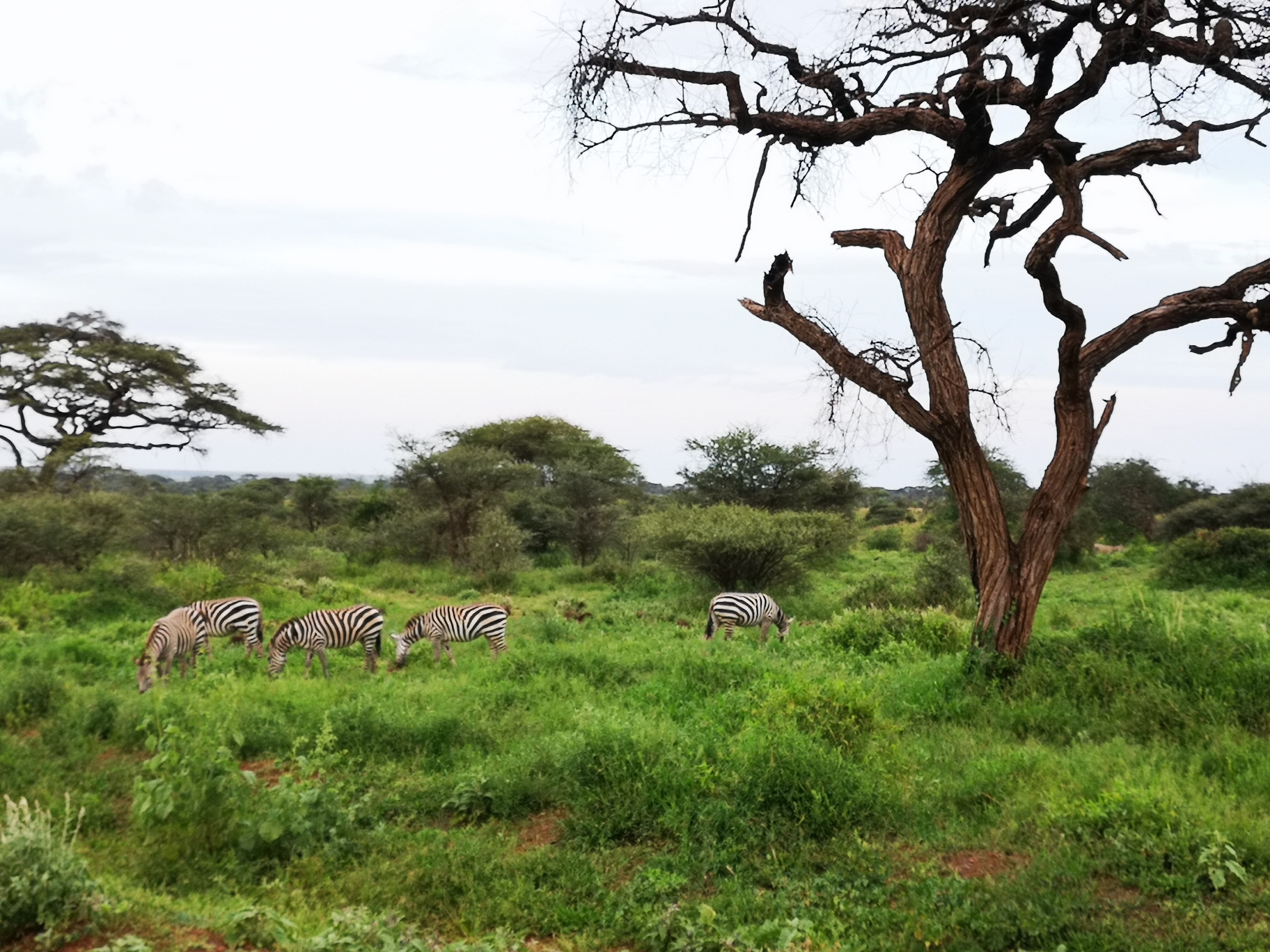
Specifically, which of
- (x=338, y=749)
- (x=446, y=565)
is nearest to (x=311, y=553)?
(x=446, y=565)

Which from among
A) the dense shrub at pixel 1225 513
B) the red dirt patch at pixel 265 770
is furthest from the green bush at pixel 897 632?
the dense shrub at pixel 1225 513

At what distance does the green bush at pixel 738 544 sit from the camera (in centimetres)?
1881

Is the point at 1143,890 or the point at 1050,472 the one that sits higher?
the point at 1050,472

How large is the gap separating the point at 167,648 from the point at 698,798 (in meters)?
8.07

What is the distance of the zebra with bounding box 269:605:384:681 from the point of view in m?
12.1

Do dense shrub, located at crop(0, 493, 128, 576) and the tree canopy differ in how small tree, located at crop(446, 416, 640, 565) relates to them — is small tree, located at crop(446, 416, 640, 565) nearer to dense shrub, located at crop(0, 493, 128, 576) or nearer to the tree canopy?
the tree canopy

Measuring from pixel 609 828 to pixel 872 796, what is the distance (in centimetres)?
163

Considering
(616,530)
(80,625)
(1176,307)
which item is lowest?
(80,625)

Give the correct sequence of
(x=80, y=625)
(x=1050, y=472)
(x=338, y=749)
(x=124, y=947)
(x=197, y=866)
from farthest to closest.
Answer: (x=80, y=625) < (x=1050, y=472) < (x=338, y=749) < (x=197, y=866) < (x=124, y=947)

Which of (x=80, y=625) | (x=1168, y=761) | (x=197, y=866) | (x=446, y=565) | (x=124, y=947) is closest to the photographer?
(x=124, y=947)

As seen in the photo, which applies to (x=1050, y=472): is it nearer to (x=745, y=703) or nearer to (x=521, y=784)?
(x=745, y=703)

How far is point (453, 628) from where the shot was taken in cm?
1292

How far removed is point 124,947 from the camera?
12.6 feet

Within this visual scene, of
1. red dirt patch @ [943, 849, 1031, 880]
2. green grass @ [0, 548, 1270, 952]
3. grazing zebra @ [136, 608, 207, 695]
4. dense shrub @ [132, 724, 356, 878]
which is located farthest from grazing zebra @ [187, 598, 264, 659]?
red dirt patch @ [943, 849, 1031, 880]
